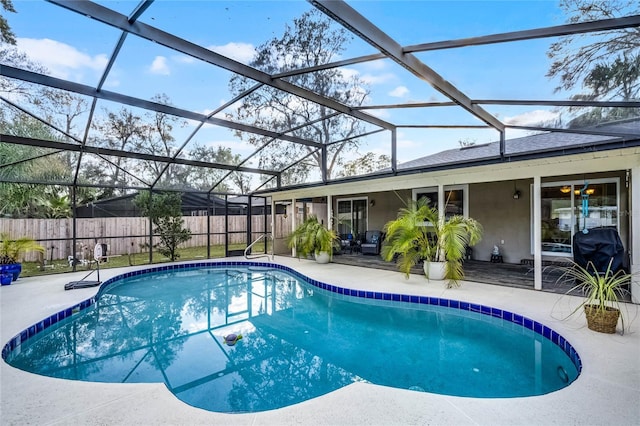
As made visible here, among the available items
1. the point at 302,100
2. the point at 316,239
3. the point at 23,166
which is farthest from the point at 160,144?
the point at 316,239

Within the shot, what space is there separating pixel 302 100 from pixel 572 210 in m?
7.12

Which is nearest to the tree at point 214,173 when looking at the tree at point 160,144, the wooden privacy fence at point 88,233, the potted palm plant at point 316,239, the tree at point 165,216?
the tree at point 160,144

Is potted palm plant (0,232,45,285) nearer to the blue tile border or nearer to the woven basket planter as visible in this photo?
the blue tile border

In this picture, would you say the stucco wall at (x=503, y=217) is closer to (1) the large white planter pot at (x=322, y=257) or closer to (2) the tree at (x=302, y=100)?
(2) the tree at (x=302, y=100)

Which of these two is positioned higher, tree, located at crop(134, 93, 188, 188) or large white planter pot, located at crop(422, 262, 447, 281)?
tree, located at crop(134, 93, 188, 188)

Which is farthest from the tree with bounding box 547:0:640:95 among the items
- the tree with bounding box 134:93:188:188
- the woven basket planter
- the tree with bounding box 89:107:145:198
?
the tree with bounding box 89:107:145:198

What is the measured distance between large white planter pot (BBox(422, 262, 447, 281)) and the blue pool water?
5.04 feet

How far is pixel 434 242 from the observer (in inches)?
282

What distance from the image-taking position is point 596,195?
719 centimetres

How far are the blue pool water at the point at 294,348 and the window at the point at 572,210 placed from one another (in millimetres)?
4458

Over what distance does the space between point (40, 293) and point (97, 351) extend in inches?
134

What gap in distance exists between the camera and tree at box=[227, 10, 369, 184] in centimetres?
486

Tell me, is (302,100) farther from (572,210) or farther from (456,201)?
(572,210)

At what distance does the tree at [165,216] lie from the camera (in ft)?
33.7
